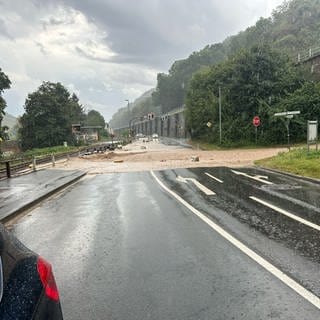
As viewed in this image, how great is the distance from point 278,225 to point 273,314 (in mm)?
4485

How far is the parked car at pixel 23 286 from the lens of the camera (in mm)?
2548

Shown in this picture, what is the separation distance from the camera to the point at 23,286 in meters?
2.71

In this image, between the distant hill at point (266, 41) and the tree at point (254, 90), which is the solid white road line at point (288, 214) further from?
the distant hill at point (266, 41)

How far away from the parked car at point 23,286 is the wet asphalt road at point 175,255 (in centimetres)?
177

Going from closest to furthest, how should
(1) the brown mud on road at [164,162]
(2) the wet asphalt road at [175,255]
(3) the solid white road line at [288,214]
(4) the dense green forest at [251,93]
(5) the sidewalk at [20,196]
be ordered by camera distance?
(2) the wet asphalt road at [175,255] < (3) the solid white road line at [288,214] < (5) the sidewalk at [20,196] < (1) the brown mud on road at [164,162] < (4) the dense green forest at [251,93]

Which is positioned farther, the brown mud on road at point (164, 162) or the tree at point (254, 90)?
the tree at point (254, 90)

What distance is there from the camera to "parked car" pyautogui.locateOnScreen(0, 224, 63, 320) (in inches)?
100

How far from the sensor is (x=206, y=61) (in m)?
175

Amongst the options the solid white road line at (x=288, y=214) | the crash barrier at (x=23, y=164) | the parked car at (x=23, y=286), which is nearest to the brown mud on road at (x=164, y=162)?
the crash barrier at (x=23, y=164)

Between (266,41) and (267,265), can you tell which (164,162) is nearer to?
(267,265)

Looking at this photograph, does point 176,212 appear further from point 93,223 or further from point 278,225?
point 278,225

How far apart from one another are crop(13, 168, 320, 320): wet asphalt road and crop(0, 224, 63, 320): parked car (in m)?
1.77

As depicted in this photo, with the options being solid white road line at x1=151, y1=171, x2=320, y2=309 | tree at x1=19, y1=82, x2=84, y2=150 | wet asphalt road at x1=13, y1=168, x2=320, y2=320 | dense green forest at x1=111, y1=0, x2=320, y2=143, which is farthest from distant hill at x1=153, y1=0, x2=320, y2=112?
solid white road line at x1=151, y1=171, x2=320, y2=309

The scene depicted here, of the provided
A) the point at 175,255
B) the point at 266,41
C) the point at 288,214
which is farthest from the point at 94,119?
the point at 175,255
